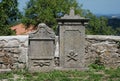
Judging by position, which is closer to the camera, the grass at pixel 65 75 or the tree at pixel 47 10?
the grass at pixel 65 75

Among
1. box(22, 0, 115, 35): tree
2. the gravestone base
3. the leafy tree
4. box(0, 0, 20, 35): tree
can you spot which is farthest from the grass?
the leafy tree

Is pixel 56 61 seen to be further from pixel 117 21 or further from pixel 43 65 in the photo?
pixel 117 21

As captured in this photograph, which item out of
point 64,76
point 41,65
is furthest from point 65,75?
point 41,65

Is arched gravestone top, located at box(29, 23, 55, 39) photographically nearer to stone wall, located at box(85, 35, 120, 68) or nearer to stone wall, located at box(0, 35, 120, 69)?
stone wall, located at box(0, 35, 120, 69)

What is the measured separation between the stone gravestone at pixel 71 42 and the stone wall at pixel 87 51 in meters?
0.73

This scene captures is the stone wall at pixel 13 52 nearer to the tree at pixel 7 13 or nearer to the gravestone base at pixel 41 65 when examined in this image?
the gravestone base at pixel 41 65

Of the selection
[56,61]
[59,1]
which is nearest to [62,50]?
[56,61]

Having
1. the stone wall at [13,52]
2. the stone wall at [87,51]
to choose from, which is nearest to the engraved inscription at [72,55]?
the stone wall at [87,51]

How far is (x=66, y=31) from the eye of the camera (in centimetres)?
920

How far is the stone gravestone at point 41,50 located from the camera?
894 centimetres

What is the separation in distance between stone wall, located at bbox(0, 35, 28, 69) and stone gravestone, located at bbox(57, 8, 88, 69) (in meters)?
1.09

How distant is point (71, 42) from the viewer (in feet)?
30.1

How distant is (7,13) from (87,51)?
40.4 ft

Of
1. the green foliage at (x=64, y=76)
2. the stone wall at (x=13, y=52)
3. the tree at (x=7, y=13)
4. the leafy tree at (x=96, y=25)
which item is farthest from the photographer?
the leafy tree at (x=96, y=25)
